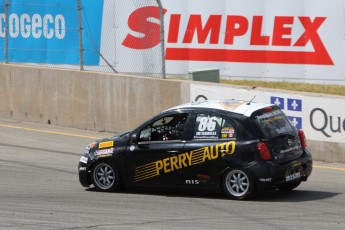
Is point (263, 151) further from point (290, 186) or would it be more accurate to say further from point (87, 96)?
point (87, 96)

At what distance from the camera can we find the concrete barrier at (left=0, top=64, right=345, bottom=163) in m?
19.1

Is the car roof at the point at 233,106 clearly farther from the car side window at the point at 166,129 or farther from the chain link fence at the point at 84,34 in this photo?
the chain link fence at the point at 84,34

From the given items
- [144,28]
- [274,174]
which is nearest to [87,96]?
[144,28]

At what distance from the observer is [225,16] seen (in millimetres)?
23797

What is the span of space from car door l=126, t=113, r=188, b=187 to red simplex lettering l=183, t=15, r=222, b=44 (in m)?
10.4

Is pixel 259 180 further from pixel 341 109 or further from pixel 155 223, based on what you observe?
pixel 341 109

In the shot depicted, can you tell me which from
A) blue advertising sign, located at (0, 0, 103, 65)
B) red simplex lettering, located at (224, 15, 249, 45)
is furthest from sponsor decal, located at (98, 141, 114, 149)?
red simplex lettering, located at (224, 15, 249, 45)

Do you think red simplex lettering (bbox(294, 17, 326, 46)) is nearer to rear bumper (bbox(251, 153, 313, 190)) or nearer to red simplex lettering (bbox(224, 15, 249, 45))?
red simplex lettering (bbox(224, 15, 249, 45))

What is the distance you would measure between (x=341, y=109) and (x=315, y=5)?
7112 millimetres

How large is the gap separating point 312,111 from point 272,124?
3.49m

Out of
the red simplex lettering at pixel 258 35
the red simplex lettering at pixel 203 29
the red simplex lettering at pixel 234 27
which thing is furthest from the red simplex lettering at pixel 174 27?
the red simplex lettering at pixel 258 35

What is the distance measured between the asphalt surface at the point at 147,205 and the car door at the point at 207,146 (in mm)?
327

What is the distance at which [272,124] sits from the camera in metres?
13.2

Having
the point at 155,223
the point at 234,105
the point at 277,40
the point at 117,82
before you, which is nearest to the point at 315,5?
the point at 277,40
